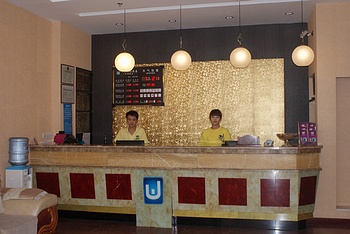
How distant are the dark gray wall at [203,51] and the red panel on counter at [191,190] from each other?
2601 millimetres

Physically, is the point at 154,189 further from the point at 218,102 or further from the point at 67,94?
the point at 67,94

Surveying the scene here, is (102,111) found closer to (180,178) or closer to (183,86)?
(183,86)

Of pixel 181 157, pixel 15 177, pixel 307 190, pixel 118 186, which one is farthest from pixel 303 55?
pixel 15 177

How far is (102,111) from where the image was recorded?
8547 millimetres

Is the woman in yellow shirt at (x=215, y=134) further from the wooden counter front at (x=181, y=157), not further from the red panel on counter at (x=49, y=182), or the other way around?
the red panel on counter at (x=49, y=182)

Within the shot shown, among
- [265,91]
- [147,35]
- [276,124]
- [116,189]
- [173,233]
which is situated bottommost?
[173,233]

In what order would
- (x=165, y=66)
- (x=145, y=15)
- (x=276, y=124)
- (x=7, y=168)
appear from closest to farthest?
(x=7, y=168) → (x=145, y=15) → (x=276, y=124) → (x=165, y=66)

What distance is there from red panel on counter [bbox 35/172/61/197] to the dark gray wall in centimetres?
211

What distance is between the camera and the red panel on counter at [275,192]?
567 centimetres

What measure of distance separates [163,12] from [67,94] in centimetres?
238

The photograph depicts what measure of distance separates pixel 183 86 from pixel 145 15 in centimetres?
164

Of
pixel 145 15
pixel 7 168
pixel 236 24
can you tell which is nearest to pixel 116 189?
pixel 7 168

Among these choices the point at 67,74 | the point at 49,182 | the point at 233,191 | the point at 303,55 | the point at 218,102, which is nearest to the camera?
the point at 233,191

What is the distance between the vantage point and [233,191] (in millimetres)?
5801
